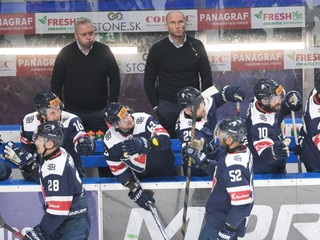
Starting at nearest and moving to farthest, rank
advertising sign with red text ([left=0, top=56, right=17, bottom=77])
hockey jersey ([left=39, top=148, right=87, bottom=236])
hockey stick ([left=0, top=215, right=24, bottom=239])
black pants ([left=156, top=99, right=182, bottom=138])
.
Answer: hockey jersey ([left=39, top=148, right=87, bottom=236]) < hockey stick ([left=0, top=215, right=24, bottom=239]) < black pants ([left=156, top=99, right=182, bottom=138]) < advertising sign with red text ([left=0, top=56, right=17, bottom=77])

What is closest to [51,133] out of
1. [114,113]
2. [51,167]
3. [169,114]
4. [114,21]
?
[51,167]

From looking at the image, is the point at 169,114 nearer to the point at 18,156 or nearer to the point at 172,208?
the point at 172,208

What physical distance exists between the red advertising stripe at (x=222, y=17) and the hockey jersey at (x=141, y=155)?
2.73 meters

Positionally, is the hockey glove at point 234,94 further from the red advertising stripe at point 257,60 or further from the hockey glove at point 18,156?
the red advertising stripe at point 257,60

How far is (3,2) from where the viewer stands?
9070mm

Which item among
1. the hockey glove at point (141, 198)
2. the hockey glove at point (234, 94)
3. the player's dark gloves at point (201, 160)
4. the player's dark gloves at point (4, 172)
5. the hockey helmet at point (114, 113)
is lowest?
the hockey glove at point (141, 198)

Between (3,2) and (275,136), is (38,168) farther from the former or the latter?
(3,2)

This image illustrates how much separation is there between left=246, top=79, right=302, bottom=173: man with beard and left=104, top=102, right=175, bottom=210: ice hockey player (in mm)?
632

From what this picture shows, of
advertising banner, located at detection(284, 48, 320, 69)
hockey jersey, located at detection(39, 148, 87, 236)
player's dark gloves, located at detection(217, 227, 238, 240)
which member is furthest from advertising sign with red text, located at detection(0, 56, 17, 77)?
player's dark gloves, located at detection(217, 227, 238, 240)

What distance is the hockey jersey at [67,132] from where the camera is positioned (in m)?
6.73

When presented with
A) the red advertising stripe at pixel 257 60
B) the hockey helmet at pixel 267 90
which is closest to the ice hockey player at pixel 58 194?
the hockey helmet at pixel 267 90

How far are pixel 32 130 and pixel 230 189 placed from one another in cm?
184

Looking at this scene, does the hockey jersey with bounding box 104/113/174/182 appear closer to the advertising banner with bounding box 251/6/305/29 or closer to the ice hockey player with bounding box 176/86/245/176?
the ice hockey player with bounding box 176/86/245/176

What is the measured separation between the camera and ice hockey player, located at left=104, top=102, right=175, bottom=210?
20.4 feet
